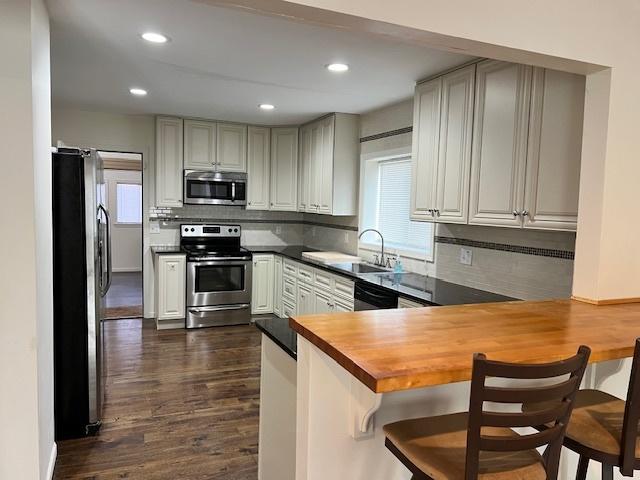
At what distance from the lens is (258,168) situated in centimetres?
596

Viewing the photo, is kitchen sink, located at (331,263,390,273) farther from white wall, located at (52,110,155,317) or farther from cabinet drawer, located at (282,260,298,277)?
white wall, located at (52,110,155,317)

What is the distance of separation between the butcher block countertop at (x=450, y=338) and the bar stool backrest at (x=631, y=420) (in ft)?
0.46

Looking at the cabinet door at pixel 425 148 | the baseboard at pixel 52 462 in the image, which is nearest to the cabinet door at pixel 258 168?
the cabinet door at pixel 425 148

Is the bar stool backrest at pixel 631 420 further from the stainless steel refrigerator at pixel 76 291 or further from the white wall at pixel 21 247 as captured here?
the stainless steel refrigerator at pixel 76 291

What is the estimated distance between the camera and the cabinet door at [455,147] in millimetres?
2957

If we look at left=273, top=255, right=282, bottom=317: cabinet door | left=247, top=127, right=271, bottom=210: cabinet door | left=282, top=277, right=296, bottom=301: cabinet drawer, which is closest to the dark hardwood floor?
left=282, top=277, right=296, bottom=301: cabinet drawer

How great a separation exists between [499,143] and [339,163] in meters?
2.44

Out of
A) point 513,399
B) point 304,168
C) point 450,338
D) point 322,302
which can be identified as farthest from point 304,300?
point 513,399

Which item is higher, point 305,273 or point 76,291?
point 76,291

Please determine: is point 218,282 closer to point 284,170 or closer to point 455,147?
point 284,170

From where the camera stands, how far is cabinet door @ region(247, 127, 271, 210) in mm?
5898

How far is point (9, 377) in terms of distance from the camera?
6.53ft

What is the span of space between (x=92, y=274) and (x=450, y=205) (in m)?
2.32

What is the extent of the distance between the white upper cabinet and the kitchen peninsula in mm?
3272
